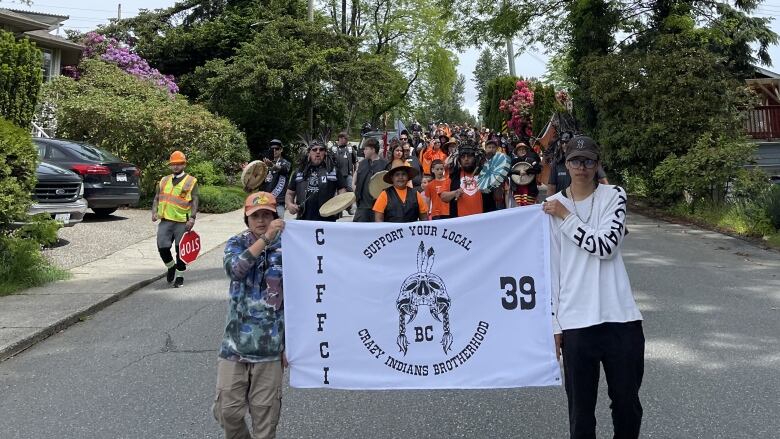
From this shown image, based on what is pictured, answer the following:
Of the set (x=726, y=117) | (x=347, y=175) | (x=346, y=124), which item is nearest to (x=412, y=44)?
(x=346, y=124)

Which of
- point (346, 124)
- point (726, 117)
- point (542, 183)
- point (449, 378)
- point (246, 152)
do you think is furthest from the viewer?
point (346, 124)

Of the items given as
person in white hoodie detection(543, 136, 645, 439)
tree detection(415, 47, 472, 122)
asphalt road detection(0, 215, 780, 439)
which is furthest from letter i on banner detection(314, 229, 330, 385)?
tree detection(415, 47, 472, 122)

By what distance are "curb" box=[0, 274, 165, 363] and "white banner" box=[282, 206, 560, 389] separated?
12.5 feet

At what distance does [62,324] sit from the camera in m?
7.10

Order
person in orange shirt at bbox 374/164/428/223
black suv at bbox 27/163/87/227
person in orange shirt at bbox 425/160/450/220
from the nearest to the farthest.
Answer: person in orange shirt at bbox 374/164/428/223, person in orange shirt at bbox 425/160/450/220, black suv at bbox 27/163/87/227

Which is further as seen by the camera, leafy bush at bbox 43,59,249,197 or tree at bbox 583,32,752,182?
leafy bush at bbox 43,59,249,197

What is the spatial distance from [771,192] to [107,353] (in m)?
12.7

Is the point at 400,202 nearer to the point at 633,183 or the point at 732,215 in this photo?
the point at 732,215

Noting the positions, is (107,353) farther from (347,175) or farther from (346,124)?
(346,124)

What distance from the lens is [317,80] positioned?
26.3 meters

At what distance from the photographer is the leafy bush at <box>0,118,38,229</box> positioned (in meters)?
8.20

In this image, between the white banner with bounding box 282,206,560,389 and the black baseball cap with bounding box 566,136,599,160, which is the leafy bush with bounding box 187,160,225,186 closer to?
the white banner with bounding box 282,206,560,389

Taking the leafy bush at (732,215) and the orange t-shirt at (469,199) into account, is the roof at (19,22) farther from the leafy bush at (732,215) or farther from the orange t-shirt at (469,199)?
the leafy bush at (732,215)

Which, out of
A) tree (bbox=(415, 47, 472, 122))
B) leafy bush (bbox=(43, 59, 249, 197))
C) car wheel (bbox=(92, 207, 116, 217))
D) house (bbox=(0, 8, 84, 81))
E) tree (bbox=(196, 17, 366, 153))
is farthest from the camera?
tree (bbox=(415, 47, 472, 122))
